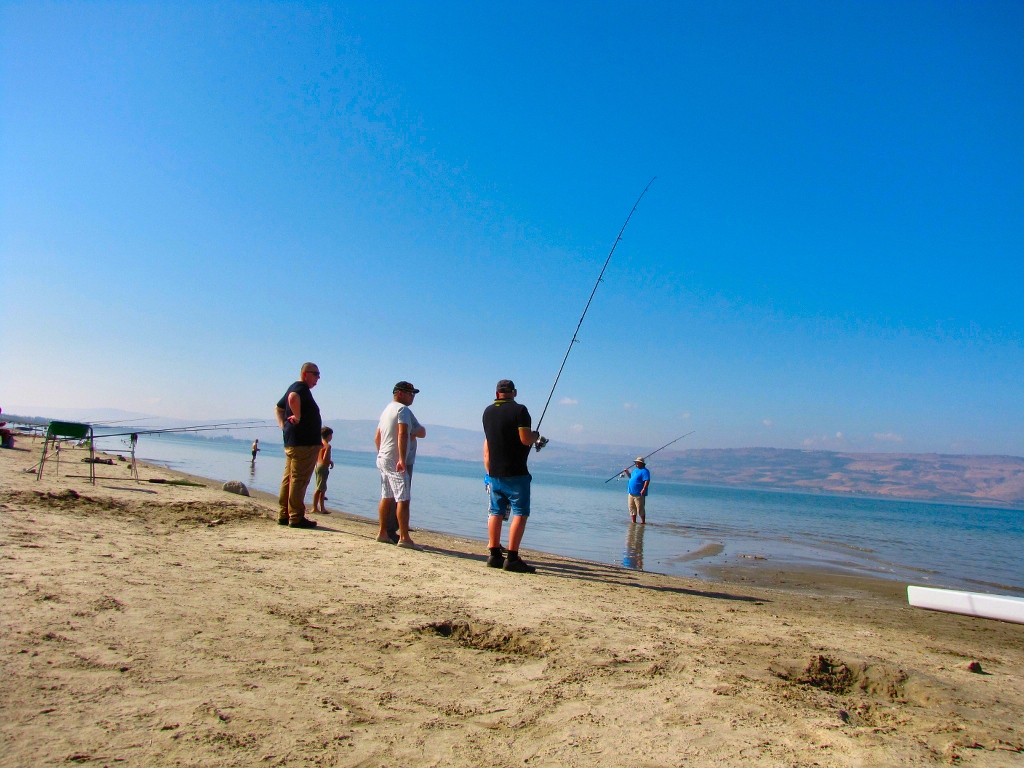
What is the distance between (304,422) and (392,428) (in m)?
1.28

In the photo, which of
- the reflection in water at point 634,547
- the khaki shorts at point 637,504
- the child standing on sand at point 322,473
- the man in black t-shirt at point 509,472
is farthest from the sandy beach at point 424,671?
the khaki shorts at point 637,504

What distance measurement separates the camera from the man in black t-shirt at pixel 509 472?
6.23 metres

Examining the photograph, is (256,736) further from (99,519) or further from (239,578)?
(99,519)

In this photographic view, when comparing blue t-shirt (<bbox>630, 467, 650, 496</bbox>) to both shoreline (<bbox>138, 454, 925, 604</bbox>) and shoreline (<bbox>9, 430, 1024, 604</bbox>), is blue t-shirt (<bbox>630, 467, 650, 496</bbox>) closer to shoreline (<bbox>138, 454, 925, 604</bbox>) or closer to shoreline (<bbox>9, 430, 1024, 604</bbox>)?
shoreline (<bbox>9, 430, 1024, 604</bbox>)

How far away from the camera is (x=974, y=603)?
367 centimetres

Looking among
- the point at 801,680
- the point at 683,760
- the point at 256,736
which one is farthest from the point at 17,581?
the point at 801,680

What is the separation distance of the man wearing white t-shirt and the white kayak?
16.5 feet

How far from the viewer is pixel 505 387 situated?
658 centimetres

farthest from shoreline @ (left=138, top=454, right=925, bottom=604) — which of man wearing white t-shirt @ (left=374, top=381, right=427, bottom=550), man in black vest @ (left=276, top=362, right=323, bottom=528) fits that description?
man in black vest @ (left=276, top=362, right=323, bottom=528)

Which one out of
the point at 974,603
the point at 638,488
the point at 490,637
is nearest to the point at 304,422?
the point at 490,637

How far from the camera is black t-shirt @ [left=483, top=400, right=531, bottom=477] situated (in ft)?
20.7

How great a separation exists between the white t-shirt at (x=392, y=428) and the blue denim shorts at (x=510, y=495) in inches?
52.0

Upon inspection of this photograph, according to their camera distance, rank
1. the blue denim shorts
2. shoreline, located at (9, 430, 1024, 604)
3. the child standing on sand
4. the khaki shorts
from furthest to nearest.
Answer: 1. the khaki shorts
2. the child standing on sand
3. shoreline, located at (9, 430, 1024, 604)
4. the blue denim shorts

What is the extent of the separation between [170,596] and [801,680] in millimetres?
4015
